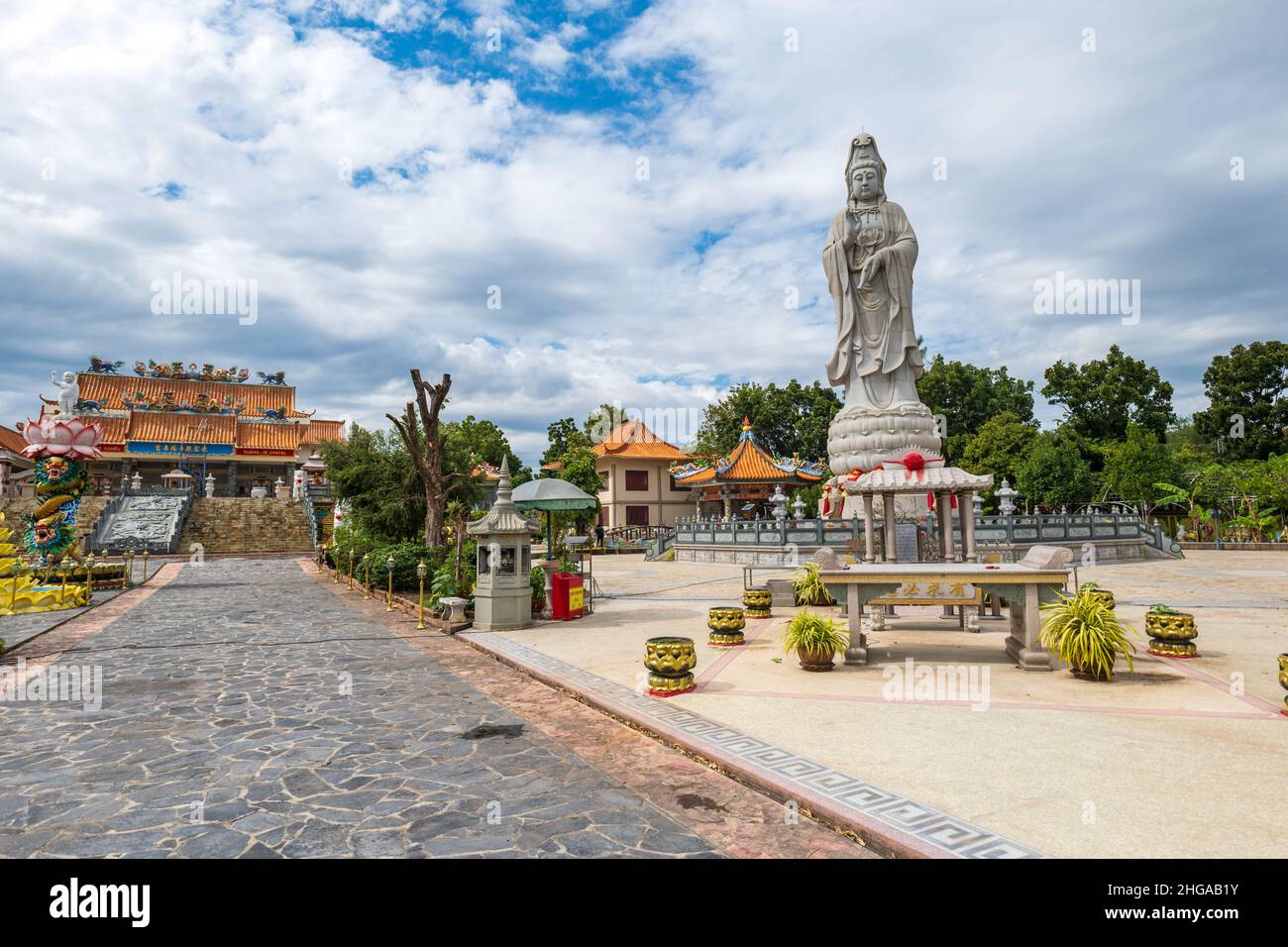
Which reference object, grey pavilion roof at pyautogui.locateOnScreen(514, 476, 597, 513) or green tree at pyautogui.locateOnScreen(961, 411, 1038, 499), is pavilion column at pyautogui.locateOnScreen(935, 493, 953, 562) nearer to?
grey pavilion roof at pyautogui.locateOnScreen(514, 476, 597, 513)

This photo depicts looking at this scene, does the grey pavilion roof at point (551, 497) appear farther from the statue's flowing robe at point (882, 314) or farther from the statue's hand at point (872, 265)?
the statue's hand at point (872, 265)

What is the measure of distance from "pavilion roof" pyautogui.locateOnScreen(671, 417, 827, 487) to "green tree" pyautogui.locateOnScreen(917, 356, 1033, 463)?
15.4 meters

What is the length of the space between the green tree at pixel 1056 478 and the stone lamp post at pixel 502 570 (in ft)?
113

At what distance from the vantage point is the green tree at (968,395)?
4978 centimetres

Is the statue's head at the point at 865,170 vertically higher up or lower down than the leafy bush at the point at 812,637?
higher up

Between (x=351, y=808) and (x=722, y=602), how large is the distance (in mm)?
11636

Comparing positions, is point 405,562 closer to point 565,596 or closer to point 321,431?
point 565,596

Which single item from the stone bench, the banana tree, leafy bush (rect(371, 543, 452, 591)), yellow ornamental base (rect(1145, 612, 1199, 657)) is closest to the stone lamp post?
the stone bench

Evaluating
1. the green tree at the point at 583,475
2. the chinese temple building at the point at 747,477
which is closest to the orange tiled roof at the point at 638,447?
the green tree at the point at 583,475

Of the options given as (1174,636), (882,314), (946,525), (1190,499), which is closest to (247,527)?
(882,314)

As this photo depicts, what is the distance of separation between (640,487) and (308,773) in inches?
1647

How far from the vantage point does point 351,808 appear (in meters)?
4.79

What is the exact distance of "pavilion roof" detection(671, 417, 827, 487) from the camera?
3844 cm

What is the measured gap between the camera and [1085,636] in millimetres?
7734
